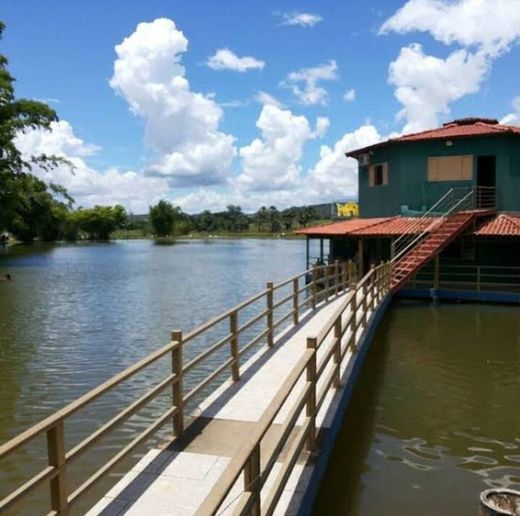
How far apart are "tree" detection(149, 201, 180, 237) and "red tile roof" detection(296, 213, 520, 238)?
118 meters

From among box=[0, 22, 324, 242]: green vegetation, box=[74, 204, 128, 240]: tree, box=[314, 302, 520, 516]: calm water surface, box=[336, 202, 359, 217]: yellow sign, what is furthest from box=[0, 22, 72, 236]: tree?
box=[74, 204, 128, 240]: tree

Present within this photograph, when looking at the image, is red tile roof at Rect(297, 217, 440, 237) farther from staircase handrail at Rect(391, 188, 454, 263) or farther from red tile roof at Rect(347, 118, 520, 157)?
red tile roof at Rect(347, 118, 520, 157)

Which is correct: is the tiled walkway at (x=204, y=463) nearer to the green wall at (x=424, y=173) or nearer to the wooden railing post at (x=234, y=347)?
the wooden railing post at (x=234, y=347)

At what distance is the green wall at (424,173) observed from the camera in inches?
914

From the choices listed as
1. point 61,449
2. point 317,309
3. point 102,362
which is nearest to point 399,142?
point 317,309

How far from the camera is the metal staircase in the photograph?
19797 mm

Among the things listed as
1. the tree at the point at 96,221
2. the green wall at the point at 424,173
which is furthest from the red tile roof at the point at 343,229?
the tree at the point at 96,221

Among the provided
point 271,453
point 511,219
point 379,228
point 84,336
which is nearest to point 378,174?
point 379,228

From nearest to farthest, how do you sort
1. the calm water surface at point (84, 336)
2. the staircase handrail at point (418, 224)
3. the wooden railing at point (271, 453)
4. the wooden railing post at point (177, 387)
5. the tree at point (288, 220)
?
the wooden railing at point (271, 453) < the wooden railing post at point (177, 387) < the calm water surface at point (84, 336) < the staircase handrail at point (418, 224) < the tree at point (288, 220)

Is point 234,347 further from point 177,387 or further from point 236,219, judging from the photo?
point 236,219

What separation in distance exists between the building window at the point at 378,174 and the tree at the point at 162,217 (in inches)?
4588

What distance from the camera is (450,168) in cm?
2408

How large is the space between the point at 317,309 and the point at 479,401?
565 centimetres

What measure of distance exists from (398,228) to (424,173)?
11.4ft
